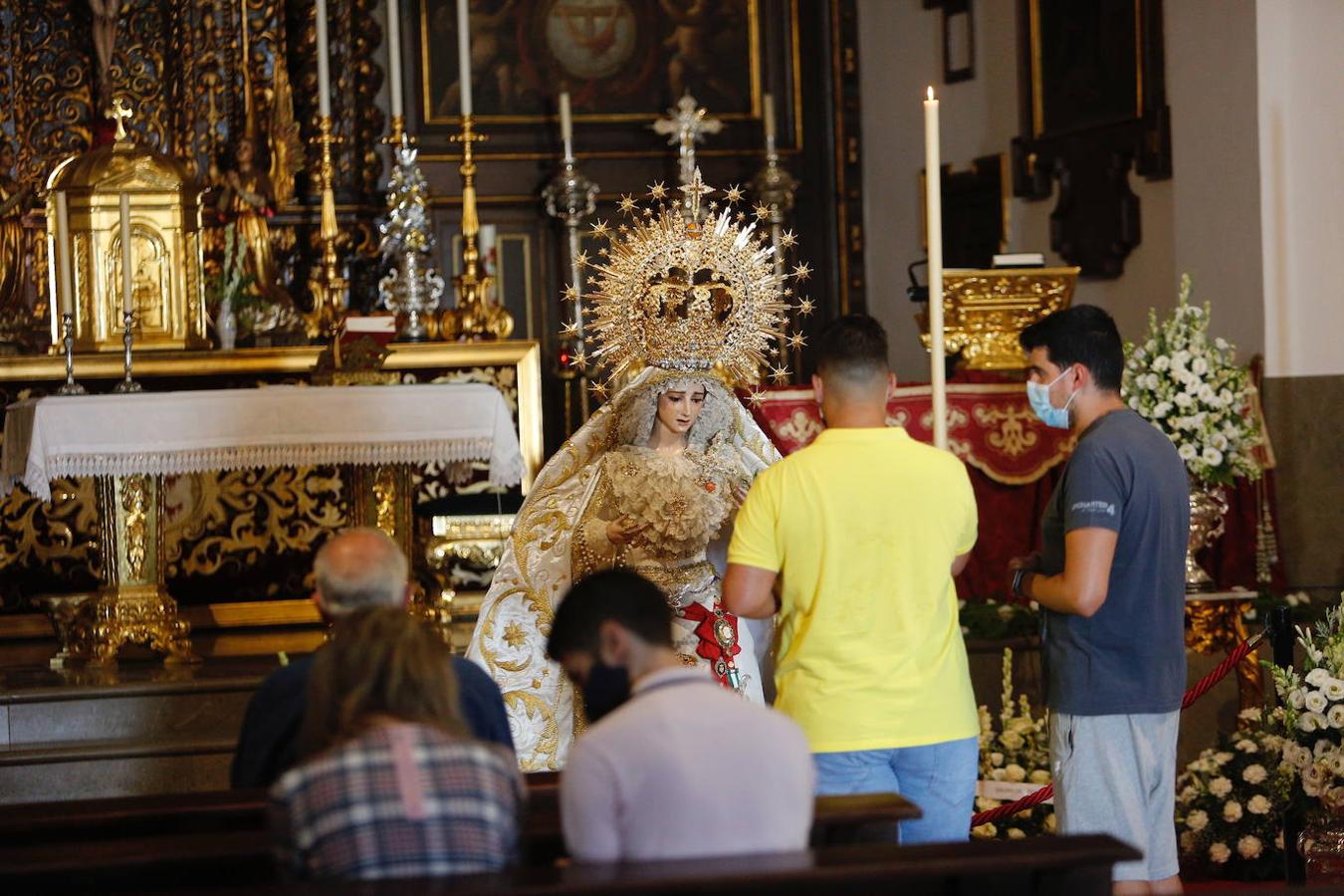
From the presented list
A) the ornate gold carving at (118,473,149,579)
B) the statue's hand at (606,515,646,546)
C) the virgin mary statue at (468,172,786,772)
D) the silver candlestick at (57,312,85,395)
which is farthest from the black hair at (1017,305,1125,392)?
the silver candlestick at (57,312,85,395)

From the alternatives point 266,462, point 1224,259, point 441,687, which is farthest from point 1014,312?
point 441,687

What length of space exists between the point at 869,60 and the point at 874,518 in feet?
26.3

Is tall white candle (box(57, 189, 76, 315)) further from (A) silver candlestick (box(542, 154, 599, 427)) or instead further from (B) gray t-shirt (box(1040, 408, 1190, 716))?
(B) gray t-shirt (box(1040, 408, 1190, 716))

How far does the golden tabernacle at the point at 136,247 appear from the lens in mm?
8914

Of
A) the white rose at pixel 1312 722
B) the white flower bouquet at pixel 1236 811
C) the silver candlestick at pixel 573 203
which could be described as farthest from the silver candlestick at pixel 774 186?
the white rose at pixel 1312 722

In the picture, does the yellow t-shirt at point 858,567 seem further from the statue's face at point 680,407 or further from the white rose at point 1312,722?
the white rose at point 1312,722

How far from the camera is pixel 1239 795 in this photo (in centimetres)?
618

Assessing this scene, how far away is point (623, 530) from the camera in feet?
17.1

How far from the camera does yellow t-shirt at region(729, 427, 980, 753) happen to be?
13.2 feet

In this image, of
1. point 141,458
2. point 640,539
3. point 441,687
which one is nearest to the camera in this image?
point 441,687

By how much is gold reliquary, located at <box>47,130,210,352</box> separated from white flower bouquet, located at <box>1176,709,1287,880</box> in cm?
509

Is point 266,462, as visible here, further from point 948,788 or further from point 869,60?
point 869,60

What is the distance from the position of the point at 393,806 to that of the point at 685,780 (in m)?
0.44

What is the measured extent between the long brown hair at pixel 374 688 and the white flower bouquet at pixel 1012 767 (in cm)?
352
